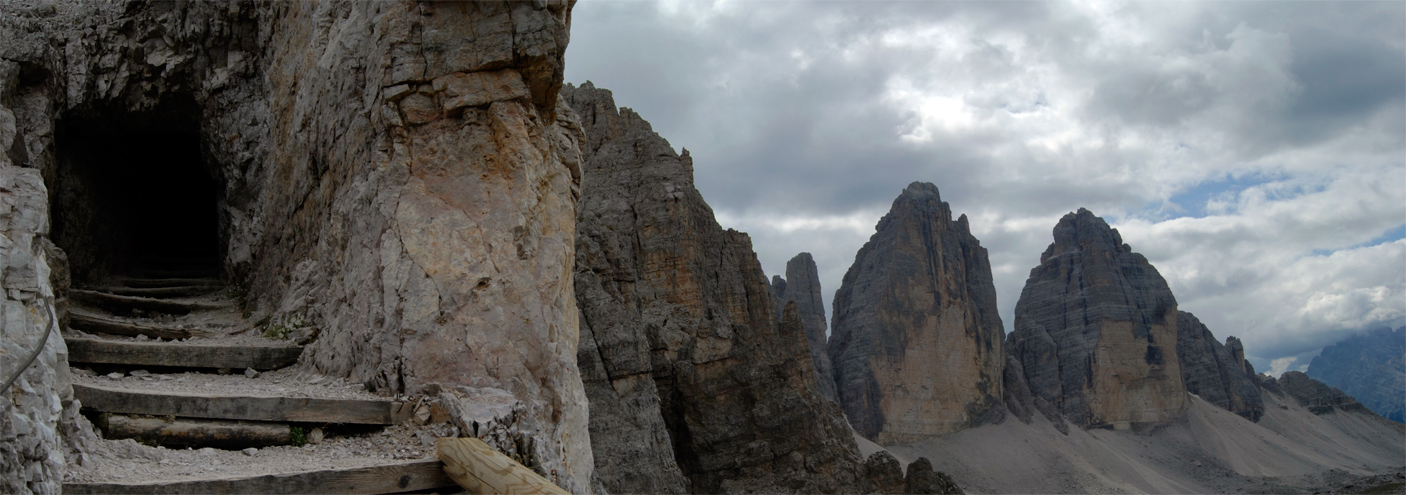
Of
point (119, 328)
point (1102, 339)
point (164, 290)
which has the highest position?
point (1102, 339)

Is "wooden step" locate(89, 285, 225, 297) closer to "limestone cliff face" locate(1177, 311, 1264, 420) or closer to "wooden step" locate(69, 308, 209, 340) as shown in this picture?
"wooden step" locate(69, 308, 209, 340)

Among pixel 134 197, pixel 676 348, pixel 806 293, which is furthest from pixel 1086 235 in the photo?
pixel 134 197

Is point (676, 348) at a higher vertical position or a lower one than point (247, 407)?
higher

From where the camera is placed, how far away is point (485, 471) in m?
5.57

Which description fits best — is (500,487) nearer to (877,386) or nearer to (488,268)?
(488,268)

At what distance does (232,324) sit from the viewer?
1038 cm

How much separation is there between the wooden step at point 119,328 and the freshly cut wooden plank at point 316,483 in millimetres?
4846

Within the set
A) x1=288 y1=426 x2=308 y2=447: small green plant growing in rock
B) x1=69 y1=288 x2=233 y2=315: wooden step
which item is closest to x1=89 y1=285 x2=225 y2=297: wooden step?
x1=69 y1=288 x2=233 y2=315: wooden step

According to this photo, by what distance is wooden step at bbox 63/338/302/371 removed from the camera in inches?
296

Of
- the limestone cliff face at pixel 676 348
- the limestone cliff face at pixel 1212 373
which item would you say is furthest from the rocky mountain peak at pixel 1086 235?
the limestone cliff face at pixel 676 348

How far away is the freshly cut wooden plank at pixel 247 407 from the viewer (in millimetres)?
6238

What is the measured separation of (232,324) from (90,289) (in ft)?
7.29

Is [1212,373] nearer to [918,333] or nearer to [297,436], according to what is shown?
[918,333]

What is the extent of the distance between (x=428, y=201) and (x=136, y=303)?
5.77 metres
